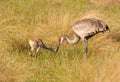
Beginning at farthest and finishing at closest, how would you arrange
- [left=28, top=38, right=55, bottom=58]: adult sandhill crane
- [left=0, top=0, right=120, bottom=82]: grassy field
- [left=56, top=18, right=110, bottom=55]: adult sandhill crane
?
[left=56, top=18, right=110, bottom=55]: adult sandhill crane < [left=28, top=38, right=55, bottom=58]: adult sandhill crane < [left=0, top=0, right=120, bottom=82]: grassy field

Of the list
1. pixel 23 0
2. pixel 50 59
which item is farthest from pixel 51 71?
pixel 23 0

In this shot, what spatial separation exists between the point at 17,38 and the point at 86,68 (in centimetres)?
272

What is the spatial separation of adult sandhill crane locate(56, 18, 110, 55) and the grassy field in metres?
0.20

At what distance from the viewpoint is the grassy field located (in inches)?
278

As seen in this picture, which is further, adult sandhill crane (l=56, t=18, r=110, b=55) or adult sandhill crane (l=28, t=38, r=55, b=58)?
adult sandhill crane (l=56, t=18, r=110, b=55)

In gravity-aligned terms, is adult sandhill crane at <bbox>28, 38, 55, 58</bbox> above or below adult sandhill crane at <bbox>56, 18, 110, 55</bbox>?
below

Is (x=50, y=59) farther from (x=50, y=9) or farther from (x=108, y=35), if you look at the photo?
(x=50, y=9)

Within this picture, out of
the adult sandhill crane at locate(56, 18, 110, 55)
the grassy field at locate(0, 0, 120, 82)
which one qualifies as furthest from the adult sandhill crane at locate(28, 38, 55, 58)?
the adult sandhill crane at locate(56, 18, 110, 55)

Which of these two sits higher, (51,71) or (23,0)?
(23,0)

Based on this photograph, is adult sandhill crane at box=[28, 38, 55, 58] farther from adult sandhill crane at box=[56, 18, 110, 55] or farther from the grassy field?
adult sandhill crane at box=[56, 18, 110, 55]

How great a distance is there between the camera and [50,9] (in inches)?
539

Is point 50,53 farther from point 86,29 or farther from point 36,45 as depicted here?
point 86,29

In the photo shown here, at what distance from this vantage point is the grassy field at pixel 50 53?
7070 millimetres

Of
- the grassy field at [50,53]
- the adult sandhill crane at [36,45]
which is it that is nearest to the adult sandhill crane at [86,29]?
the grassy field at [50,53]
